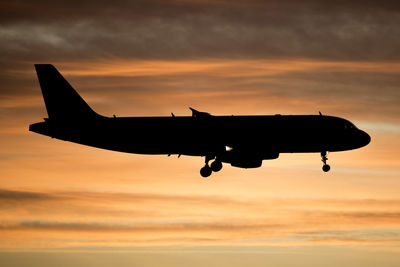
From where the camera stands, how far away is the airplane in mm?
76250

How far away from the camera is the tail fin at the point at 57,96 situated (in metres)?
81.1

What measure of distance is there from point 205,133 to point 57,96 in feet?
61.7

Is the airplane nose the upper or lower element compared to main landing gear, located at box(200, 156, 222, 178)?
upper

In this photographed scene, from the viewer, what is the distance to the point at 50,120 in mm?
79438

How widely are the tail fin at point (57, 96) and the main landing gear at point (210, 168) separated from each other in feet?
50.9

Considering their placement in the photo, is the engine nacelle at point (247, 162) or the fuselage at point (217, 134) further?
the engine nacelle at point (247, 162)

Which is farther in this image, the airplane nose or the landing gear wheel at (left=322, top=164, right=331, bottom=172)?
the airplane nose

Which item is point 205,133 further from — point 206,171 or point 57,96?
point 57,96

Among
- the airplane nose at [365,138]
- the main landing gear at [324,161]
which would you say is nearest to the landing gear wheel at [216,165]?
the main landing gear at [324,161]

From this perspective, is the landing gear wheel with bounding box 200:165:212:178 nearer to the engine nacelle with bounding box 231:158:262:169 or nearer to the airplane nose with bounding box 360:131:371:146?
the engine nacelle with bounding box 231:158:262:169

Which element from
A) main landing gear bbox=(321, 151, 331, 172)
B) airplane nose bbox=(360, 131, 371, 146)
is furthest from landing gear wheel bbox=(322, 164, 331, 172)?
airplane nose bbox=(360, 131, 371, 146)

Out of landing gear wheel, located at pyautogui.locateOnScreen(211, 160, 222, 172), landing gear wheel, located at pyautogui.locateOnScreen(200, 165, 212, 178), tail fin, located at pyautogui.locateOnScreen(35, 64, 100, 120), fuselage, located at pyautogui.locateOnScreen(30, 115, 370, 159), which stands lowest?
landing gear wheel, located at pyautogui.locateOnScreen(200, 165, 212, 178)

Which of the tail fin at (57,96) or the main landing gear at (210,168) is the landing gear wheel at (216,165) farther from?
the tail fin at (57,96)

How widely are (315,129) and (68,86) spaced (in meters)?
30.2
